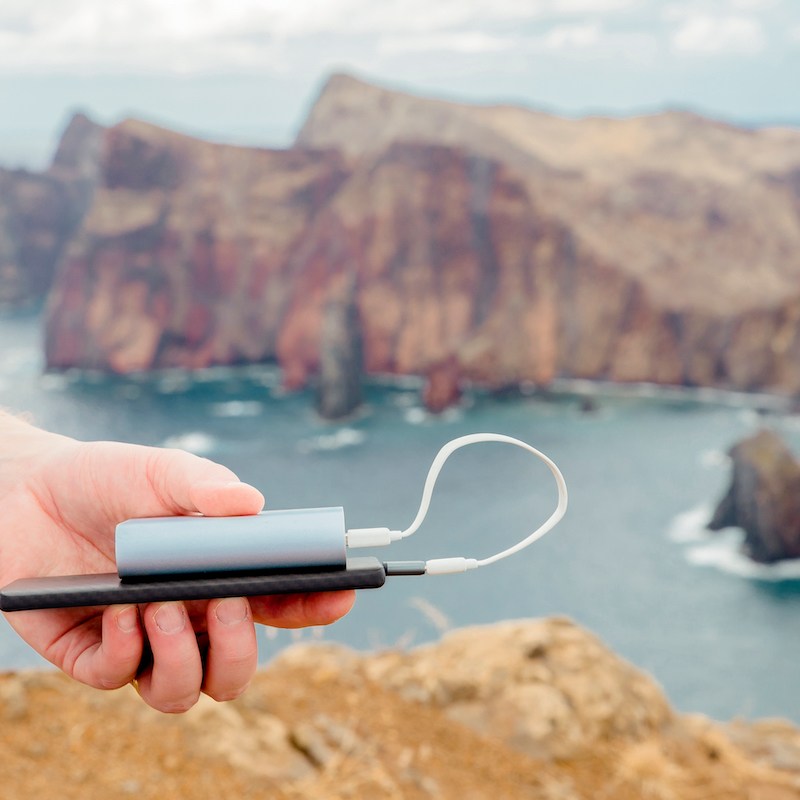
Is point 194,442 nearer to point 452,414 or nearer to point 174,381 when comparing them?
point 452,414

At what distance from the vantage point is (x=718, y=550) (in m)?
26.0

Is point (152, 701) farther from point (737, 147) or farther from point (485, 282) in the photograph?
point (737, 147)

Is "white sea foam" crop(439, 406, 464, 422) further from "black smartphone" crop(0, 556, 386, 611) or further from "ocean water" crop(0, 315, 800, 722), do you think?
"black smartphone" crop(0, 556, 386, 611)

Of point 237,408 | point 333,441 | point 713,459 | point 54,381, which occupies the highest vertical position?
point 713,459

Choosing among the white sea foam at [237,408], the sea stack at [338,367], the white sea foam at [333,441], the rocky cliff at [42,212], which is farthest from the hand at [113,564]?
the rocky cliff at [42,212]

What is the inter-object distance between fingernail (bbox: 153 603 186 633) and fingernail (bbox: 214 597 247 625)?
74mm

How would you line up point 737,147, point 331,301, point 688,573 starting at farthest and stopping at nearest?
point 737,147 → point 331,301 → point 688,573

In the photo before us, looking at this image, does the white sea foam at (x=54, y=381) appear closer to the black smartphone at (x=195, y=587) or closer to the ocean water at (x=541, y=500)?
the ocean water at (x=541, y=500)

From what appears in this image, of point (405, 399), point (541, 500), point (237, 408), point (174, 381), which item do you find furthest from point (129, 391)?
point (541, 500)

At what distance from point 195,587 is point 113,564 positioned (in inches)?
25.3

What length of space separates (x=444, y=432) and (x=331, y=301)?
10.0 m

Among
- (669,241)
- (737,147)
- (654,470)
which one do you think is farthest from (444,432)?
(737,147)

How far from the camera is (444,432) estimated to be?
35875mm

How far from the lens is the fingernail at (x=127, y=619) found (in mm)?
1913
